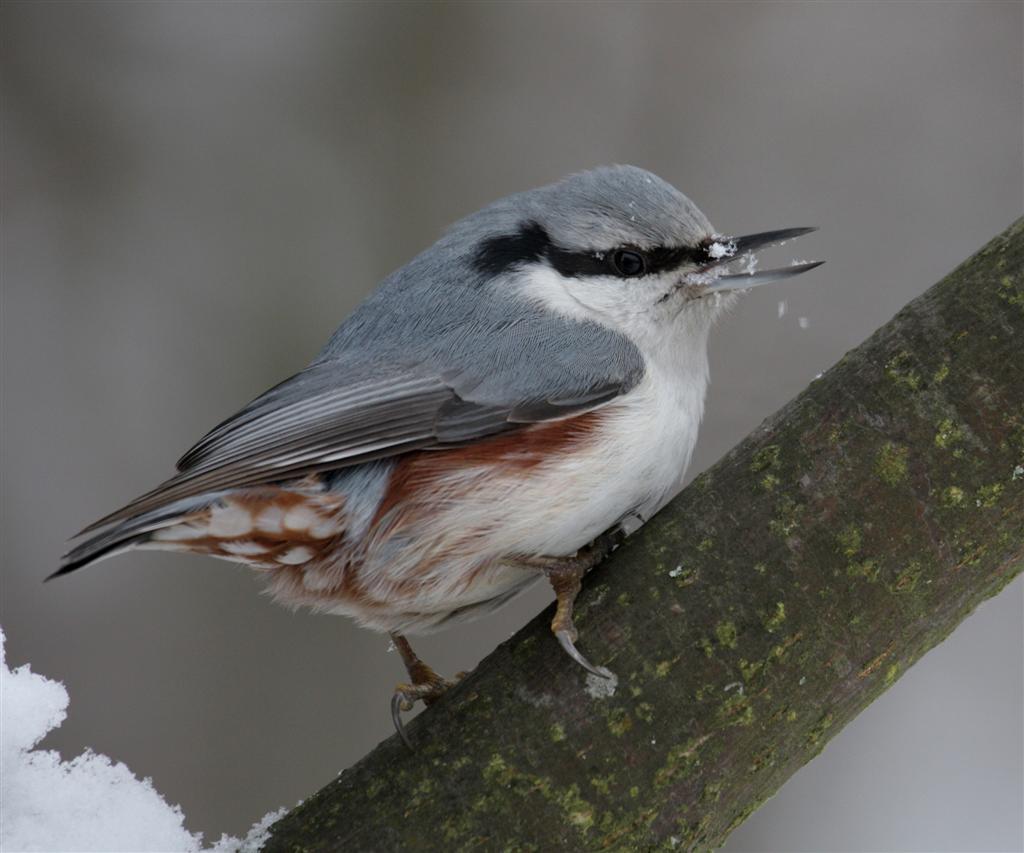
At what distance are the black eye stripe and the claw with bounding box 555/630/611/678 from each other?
861 mm

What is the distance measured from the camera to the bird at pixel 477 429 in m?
1.92

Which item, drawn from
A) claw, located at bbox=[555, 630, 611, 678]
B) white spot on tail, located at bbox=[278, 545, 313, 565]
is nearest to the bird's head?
white spot on tail, located at bbox=[278, 545, 313, 565]

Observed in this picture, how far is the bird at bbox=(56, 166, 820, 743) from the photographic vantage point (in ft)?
6.28

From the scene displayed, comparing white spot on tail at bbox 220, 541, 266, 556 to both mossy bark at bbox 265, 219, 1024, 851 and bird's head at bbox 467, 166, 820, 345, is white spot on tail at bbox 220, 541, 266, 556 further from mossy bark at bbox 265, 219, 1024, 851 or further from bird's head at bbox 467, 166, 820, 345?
bird's head at bbox 467, 166, 820, 345

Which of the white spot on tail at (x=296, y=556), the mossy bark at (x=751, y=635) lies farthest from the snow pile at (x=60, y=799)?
the white spot on tail at (x=296, y=556)

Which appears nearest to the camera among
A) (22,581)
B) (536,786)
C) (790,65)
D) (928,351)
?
(536,786)

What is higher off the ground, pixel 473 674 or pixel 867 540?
pixel 473 674

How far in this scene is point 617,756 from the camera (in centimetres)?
150

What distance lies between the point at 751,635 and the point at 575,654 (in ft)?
0.77

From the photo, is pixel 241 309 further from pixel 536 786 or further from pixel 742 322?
pixel 536 786

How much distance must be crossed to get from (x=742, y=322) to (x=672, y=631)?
3049mm

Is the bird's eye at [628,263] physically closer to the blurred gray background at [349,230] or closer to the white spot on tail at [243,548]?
the white spot on tail at [243,548]

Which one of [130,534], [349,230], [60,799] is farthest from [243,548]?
[349,230]

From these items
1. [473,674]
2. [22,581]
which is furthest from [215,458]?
[22,581]
